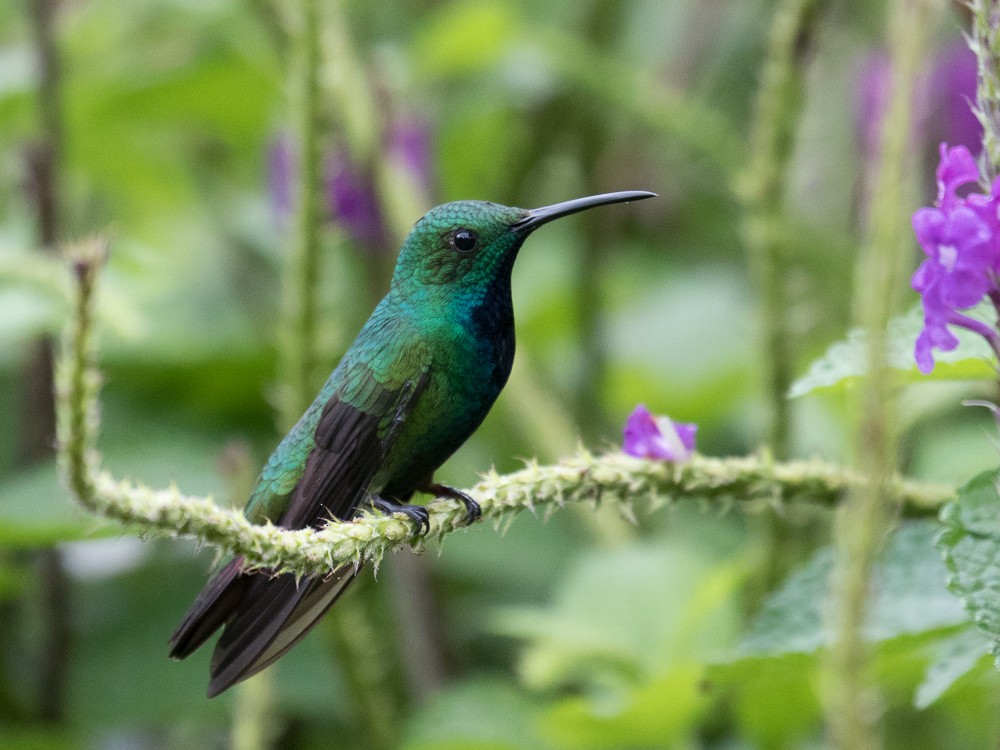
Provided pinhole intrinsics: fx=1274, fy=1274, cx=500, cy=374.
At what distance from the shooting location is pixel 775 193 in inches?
64.0

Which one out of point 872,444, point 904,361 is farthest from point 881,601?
point 872,444

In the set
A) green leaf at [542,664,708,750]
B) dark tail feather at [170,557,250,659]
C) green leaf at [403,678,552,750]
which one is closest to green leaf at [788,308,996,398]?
dark tail feather at [170,557,250,659]

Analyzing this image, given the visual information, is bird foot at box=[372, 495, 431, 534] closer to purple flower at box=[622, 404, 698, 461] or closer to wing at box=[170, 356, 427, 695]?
wing at box=[170, 356, 427, 695]

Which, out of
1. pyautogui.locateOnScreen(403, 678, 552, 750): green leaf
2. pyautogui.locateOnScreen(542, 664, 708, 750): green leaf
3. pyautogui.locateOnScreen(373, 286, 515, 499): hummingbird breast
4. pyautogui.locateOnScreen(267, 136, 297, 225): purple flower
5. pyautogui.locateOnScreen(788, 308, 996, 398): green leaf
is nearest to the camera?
pyautogui.locateOnScreen(788, 308, 996, 398): green leaf

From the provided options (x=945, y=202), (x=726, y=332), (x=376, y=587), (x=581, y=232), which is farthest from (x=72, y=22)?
(x=945, y=202)

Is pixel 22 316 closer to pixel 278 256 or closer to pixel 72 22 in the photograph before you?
pixel 278 256

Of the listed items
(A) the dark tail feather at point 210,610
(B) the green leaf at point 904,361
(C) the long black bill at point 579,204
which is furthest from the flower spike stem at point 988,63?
(A) the dark tail feather at point 210,610

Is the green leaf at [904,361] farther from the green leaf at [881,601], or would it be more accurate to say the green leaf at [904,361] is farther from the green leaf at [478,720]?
the green leaf at [478,720]

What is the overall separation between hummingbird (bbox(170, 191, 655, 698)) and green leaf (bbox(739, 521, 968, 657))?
0.38 m

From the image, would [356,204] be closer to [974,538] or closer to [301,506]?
[301,506]

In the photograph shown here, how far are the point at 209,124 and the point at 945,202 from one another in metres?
2.67

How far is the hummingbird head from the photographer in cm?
135

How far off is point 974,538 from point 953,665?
243 mm

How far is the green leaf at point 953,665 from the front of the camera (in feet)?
3.66
